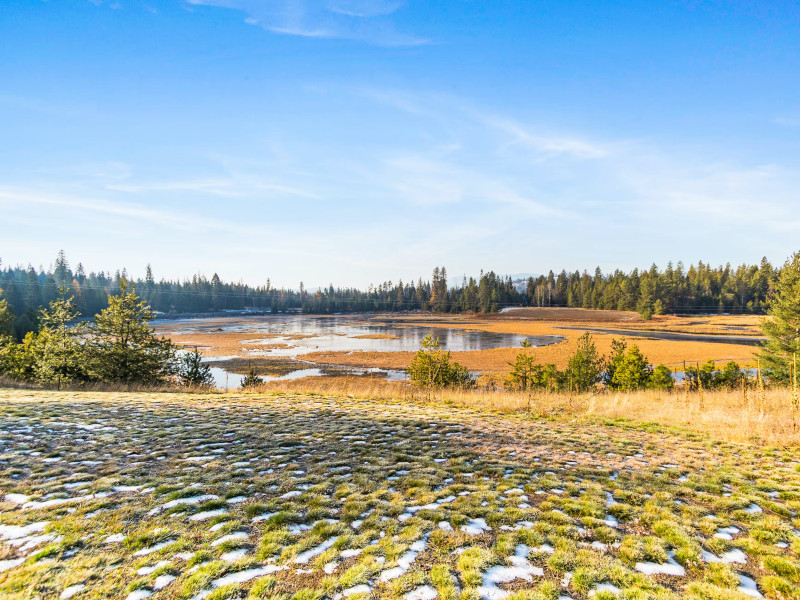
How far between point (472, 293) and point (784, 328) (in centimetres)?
11525

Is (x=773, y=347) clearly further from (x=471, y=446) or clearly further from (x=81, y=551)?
(x=81, y=551)

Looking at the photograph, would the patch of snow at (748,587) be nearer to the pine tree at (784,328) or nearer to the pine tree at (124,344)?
the pine tree at (124,344)

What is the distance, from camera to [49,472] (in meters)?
5.90

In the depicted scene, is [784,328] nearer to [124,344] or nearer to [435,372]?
[435,372]

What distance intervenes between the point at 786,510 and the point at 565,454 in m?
3.19

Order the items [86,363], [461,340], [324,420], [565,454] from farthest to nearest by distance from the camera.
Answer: [461,340], [86,363], [324,420], [565,454]

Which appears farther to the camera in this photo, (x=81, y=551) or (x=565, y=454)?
(x=565, y=454)

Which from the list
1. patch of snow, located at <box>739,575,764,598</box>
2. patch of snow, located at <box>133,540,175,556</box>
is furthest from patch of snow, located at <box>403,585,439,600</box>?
patch of snow, located at <box>739,575,764,598</box>

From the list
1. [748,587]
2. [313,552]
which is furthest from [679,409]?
[313,552]

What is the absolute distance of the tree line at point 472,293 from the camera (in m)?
101

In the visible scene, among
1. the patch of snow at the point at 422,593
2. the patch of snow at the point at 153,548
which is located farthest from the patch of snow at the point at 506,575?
the patch of snow at the point at 153,548

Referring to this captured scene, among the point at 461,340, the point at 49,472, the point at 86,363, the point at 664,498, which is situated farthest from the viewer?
the point at 461,340

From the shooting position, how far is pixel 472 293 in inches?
5384

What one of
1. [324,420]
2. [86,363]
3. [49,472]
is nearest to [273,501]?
[49,472]
